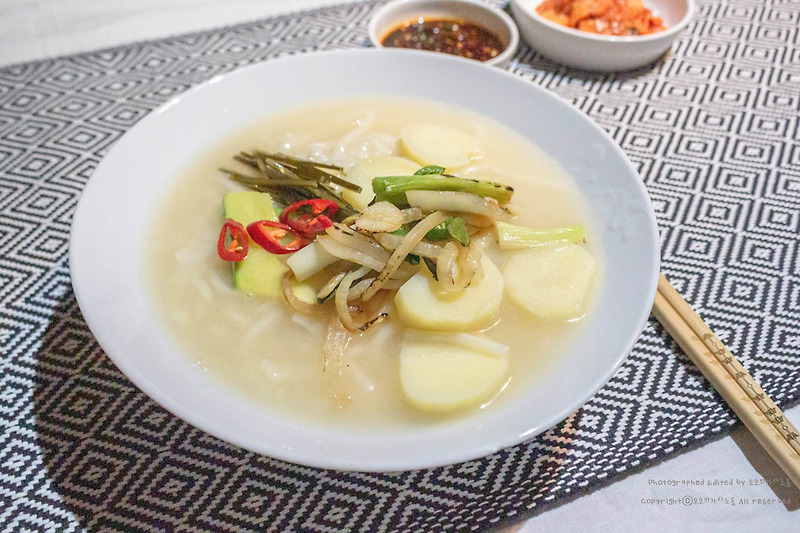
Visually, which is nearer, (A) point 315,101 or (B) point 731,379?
(B) point 731,379

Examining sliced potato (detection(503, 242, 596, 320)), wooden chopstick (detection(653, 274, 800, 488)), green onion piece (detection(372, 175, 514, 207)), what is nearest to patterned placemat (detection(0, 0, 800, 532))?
wooden chopstick (detection(653, 274, 800, 488))

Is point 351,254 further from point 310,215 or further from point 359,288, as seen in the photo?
point 310,215

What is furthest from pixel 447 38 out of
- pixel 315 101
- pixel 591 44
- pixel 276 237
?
pixel 276 237

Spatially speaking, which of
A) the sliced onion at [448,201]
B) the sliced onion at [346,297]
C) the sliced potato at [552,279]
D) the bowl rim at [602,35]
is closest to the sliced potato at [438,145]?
the sliced onion at [448,201]

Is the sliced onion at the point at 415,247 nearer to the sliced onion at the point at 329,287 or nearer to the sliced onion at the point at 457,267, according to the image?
the sliced onion at the point at 457,267

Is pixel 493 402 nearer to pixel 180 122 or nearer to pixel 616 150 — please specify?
pixel 616 150

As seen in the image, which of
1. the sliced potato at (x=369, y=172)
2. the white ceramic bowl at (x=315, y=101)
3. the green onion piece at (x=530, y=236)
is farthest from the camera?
the sliced potato at (x=369, y=172)

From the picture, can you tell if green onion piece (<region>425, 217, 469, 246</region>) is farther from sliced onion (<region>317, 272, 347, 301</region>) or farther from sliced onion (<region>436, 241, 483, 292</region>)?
sliced onion (<region>317, 272, 347, 301</region>)
